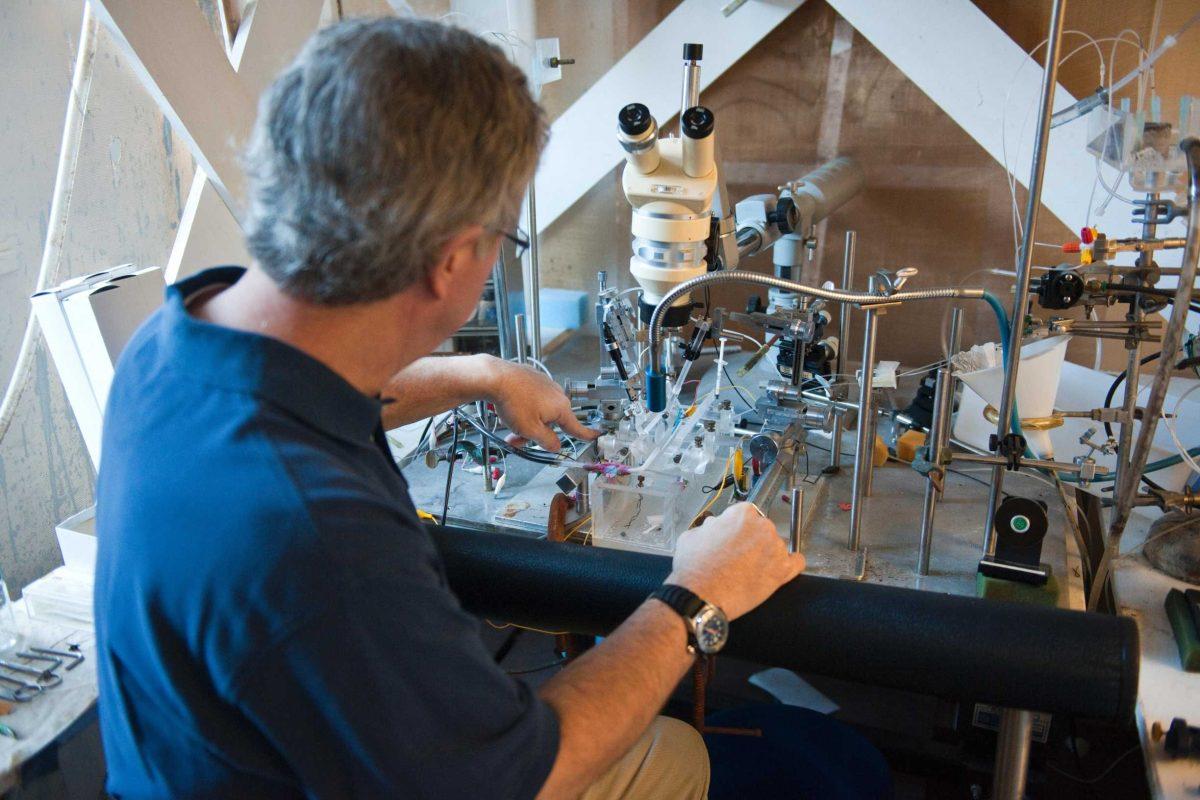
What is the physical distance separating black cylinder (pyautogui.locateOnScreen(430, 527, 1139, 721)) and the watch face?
6cm

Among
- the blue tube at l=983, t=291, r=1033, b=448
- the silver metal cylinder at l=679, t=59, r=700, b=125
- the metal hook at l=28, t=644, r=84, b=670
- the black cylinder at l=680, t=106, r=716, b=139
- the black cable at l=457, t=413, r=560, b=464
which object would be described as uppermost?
the silver metal cylinder at l=679, t=59, r=700, b=125

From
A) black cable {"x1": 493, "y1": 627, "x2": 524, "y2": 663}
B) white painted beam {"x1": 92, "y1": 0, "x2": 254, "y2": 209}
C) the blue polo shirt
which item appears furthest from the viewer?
black cable {"x1": 493, "y1": 627, "x2": 524, "y2": 663}

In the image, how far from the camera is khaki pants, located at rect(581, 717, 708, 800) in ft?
4.04

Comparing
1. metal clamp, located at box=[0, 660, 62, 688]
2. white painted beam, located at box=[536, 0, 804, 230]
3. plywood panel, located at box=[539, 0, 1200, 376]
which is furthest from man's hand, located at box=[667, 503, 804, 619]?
white painted beam, located at box=[536, 0, 804, 230]

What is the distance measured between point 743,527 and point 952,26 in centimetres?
177

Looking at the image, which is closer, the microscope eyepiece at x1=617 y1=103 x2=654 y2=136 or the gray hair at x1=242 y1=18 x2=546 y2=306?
the gray hair at x1=242 y1=18 x2=546 y2=306

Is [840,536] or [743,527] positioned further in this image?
[840,536]

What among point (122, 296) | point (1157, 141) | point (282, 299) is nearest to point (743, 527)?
point (282, 299)

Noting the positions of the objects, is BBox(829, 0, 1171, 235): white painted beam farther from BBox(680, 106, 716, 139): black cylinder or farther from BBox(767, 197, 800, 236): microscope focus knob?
BBox(680, 106, 716, 139): black cylinder

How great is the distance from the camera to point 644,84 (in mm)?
2590

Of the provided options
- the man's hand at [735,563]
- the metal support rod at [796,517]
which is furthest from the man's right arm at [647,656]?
the metal support rod at [796,517]

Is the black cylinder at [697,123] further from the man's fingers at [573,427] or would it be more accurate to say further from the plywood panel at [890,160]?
the plywood panel at [890,160]

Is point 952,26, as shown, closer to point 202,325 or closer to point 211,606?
point 202,325

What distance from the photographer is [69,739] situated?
1271 millimetres
